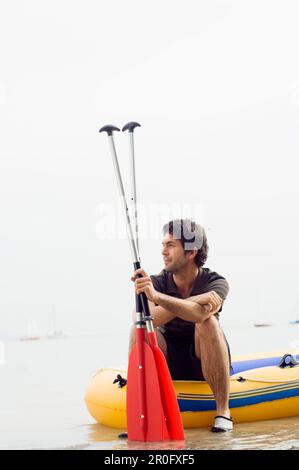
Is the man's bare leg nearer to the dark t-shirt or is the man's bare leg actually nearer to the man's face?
the dark t-shirt

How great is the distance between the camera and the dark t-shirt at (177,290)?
11.8 ft

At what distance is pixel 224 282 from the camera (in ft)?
11.9

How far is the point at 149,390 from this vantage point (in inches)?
132

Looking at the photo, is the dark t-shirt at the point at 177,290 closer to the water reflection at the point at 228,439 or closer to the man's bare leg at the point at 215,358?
the man's bare leg at the point at 215,358

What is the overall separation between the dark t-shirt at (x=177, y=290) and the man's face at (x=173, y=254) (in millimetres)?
86

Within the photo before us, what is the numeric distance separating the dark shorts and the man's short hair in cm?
41

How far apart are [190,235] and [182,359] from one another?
2.13 ft

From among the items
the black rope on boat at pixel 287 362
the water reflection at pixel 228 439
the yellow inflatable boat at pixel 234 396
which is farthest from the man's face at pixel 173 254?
the black rope on boat at pixel 287 362

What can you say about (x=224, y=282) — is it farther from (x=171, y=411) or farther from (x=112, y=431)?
(x=112, y=431)

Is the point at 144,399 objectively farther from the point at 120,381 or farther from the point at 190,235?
the point at 190,235

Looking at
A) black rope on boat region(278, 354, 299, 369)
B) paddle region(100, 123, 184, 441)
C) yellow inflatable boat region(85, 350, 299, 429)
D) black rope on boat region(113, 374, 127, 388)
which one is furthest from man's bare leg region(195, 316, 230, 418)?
black rope on boat region(278, 354, 299, 369)

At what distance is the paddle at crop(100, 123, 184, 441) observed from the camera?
10.9 ft
